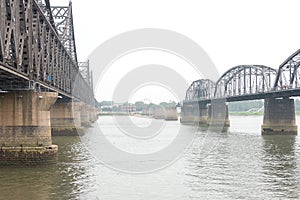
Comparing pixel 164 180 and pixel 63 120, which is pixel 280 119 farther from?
pixel 164 180

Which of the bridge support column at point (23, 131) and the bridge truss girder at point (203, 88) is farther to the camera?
the bridge truss girder at point (203, 88)

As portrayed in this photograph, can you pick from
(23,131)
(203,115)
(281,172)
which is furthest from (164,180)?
(203,115)

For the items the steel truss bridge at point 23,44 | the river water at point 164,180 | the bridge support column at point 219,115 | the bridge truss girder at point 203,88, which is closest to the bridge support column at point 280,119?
the bridge support column at point 219,115

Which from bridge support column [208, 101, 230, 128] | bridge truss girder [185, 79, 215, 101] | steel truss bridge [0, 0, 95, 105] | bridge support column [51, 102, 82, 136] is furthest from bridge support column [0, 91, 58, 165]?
bridge truss girder [185, 79, 215, 101]

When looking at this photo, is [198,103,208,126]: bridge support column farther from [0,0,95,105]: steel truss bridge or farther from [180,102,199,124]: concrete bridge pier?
[0,0,95,105]: steel truss bridge

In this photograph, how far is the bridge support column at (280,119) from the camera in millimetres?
82375

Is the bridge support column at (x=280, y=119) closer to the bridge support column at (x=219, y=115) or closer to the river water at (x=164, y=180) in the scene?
the bridge support column at (x=219, y=115)

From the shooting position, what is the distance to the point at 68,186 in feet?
91.7

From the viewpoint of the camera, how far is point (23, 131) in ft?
116

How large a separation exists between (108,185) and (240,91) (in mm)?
95909

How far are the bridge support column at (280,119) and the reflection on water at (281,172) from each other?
3148cm

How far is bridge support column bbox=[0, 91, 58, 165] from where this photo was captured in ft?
114

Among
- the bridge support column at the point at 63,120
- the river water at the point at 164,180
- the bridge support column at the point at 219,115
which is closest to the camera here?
the river water at the point at 164,180

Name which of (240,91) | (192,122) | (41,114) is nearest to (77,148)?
(41,114)
